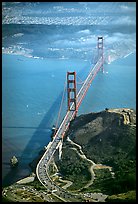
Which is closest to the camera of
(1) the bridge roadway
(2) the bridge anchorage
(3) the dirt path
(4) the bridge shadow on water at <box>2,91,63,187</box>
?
(1) the bridge roadway

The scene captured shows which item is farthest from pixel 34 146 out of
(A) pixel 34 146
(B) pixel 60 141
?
(B) pixel 60 141

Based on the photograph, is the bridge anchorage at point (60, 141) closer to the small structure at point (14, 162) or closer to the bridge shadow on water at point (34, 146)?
the bridge shadow on water at point (34, 146)

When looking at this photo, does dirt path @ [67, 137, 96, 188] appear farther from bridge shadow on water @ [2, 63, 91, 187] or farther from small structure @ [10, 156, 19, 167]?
small structure @ [10, 156, 19, 167]

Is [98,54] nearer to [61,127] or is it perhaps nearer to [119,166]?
[61,127]

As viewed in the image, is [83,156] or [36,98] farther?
[36,98]

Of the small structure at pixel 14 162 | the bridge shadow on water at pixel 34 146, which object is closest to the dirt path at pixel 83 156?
the bridge shadow on water at pixel 34 146

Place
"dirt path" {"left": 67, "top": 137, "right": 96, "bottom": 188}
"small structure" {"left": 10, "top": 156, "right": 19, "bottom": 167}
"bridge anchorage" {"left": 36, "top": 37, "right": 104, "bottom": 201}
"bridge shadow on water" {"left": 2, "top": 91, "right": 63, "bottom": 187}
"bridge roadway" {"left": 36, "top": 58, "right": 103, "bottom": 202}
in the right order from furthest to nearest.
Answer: "small structure" {"left": 10, "top": 156, "right": 19, "bottom": 167}
"bridge shadow on water" {"left": 2, "top": 91, "right": 63, "bottom": 187}
"dirt path" {"left": 67, "top": 137, "right": 96, "bottom": 188}
"bridge anchorage" {"left": 36, "top": 37, "right": 104, "bottom": 201}
"bridge roadway" {"left": 36, "top": 58, "right": 103, "bottom": 202}

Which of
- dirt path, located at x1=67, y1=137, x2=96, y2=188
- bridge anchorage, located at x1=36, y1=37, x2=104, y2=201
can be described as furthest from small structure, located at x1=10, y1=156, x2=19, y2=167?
dirt path, located at x1=67, y1=137, x2=96, y2=188

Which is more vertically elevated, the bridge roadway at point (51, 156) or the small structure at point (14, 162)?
the bridge roadway at point (51, 156)

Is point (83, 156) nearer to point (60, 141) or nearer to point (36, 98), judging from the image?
point (60, 141)
